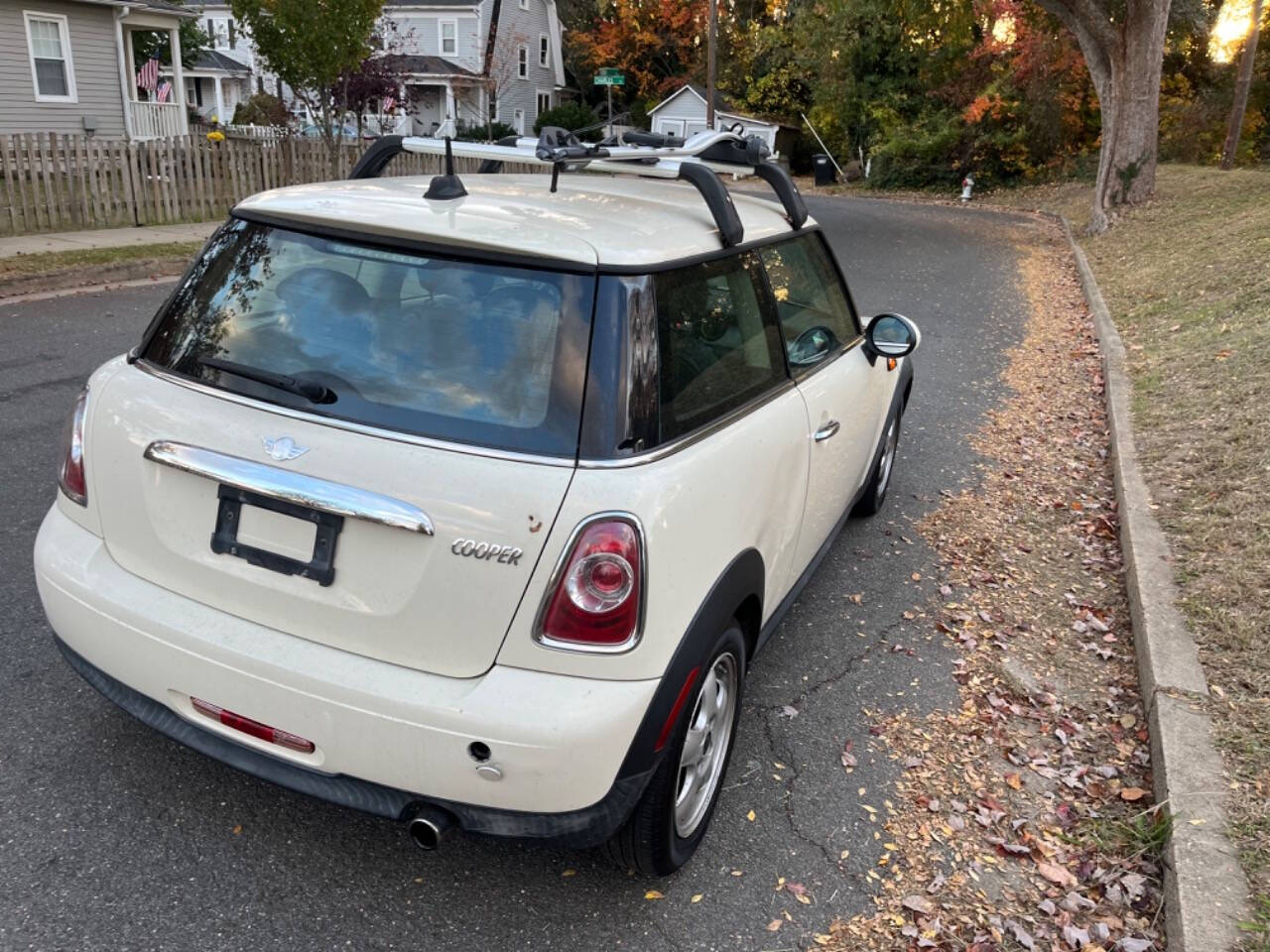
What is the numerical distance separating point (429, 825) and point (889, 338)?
296cm

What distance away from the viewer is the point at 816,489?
3.61 metres

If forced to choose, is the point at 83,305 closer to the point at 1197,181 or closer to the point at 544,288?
the point at 544,288

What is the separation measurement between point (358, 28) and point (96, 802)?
1556 cm

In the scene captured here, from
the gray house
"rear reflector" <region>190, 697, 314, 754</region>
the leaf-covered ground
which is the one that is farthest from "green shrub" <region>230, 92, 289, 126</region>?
"rear reflector" <region>190, 697, 314, 754</region>

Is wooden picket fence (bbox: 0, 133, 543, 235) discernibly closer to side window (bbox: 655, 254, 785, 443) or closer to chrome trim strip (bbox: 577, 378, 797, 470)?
side window (bbox: 655, 254, 785, 443)

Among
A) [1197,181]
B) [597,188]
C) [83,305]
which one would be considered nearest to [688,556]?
[597,188]

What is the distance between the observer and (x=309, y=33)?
50.4ft

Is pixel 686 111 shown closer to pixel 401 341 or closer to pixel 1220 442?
pixel 1220 442

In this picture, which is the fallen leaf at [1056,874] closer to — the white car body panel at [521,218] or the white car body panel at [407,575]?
the white car body panel at [407,575]

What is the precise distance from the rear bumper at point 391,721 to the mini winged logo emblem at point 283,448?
1.40 ft

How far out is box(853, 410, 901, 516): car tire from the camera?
5.20 m

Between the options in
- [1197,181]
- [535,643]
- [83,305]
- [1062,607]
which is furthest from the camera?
[1197,181]

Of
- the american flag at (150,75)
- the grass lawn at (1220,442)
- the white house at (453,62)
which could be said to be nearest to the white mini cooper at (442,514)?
the grass lawn at (1220,442)

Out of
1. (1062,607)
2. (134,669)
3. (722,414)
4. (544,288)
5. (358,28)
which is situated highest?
(358,28)
